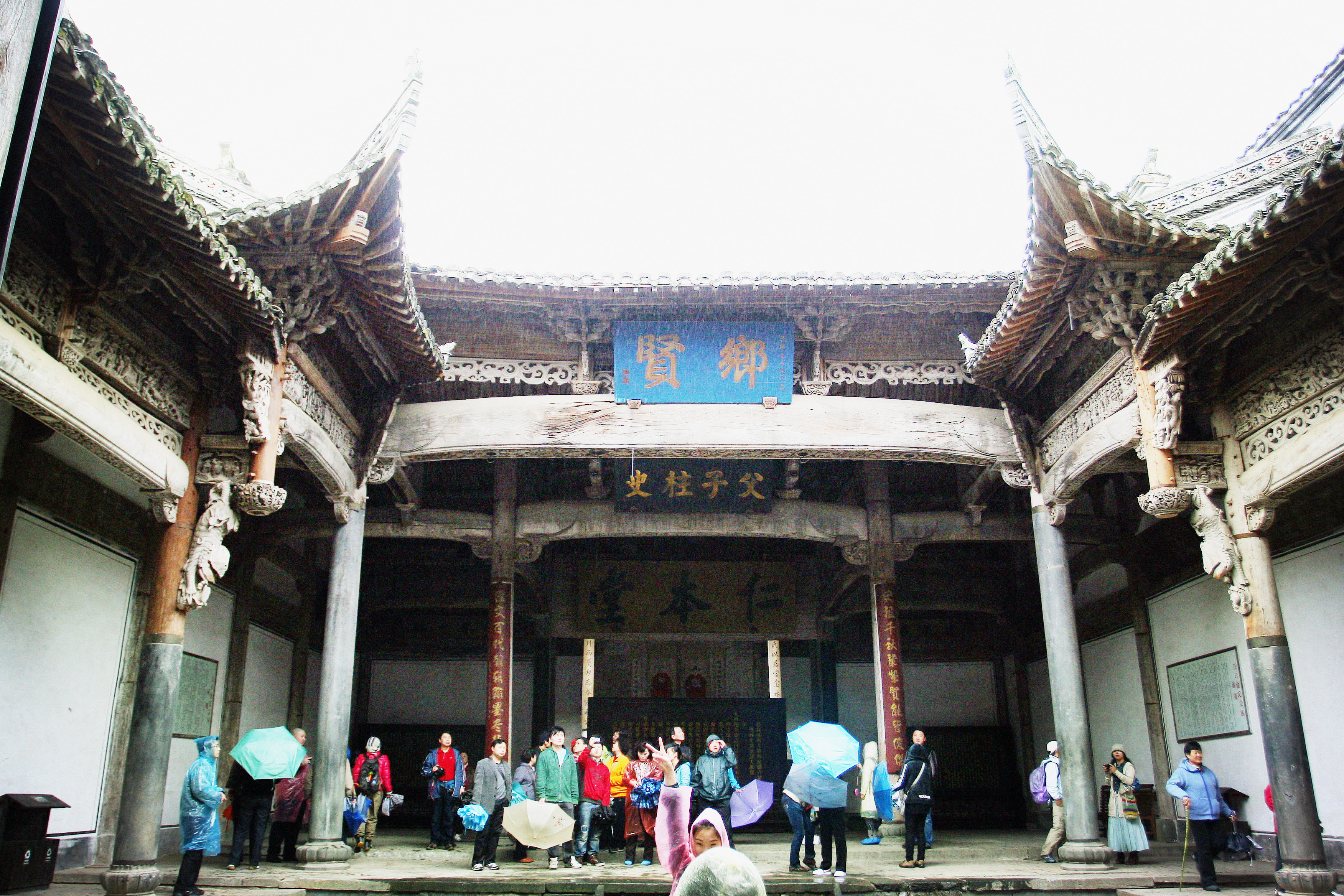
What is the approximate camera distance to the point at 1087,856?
7.62 metres

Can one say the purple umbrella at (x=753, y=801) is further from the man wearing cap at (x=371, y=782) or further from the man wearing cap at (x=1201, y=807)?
the man wearing cap at (x=371, y=782)

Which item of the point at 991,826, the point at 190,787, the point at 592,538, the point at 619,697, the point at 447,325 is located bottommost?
the point at 991,826

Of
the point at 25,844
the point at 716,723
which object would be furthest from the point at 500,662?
the point at 25,844

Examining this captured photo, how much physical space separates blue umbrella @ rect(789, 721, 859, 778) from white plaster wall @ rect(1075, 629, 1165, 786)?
4204 mm

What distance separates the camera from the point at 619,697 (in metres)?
13.0

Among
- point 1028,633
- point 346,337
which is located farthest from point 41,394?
point 1028,633

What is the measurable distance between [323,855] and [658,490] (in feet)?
16.5

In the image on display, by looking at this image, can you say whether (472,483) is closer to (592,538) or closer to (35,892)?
(592,538)

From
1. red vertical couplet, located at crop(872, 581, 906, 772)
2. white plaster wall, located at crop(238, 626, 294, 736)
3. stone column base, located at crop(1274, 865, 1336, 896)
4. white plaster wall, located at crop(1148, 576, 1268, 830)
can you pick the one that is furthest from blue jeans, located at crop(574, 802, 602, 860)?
white plaster wall, located at crop(1148, 576, 1268, 830)

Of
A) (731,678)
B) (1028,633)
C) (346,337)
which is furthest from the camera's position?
(731,678)

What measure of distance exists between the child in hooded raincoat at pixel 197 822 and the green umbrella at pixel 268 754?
525mm

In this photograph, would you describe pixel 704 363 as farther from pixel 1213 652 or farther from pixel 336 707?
pixel 1213 652

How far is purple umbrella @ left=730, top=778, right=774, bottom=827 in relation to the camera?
7547mm

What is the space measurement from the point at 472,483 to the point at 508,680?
111 inches
